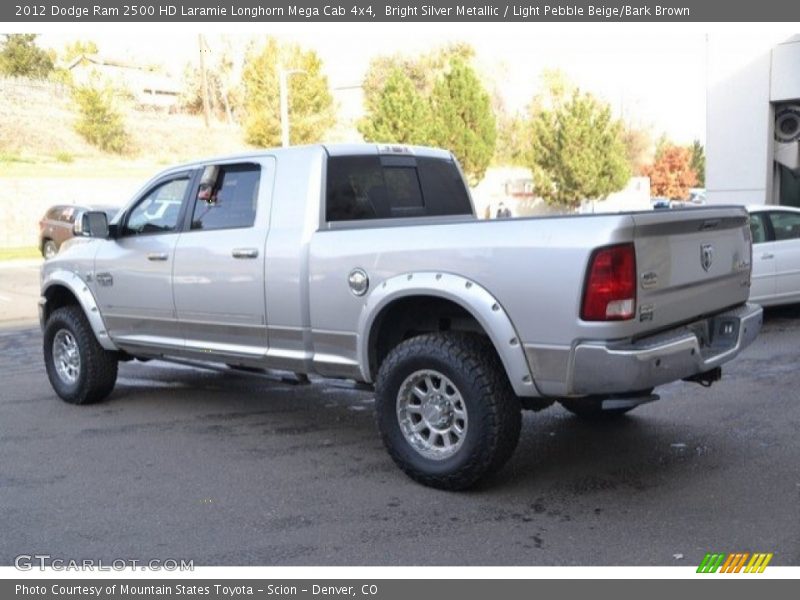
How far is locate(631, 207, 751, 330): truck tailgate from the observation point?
4371 mm

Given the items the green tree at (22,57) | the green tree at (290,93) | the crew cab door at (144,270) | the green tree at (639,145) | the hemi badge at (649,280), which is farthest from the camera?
the green tree at (639,145)

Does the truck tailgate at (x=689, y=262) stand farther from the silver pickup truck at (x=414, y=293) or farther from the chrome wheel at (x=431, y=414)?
the chrome wheel at (x=431, y=414)

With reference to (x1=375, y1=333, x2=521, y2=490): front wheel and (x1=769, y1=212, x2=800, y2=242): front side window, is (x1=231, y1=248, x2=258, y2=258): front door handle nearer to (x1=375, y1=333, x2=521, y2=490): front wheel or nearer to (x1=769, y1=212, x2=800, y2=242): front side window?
(x1=375, y1=333, x2=521, y2=490): front wheel

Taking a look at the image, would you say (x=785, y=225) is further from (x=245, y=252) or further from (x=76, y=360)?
(x=76, y=360)

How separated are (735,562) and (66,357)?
5.72 meters

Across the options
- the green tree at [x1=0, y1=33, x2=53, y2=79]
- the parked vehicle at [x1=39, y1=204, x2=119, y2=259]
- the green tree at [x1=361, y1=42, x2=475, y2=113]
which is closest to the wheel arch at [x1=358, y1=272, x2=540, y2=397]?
the parked vehicle at [x1=39, y1=204, x2=119, y2=259]

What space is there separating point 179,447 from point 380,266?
6.83 feet

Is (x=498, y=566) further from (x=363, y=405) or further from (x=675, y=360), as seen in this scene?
(x=363, y=405)

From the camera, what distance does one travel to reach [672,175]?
57531mm

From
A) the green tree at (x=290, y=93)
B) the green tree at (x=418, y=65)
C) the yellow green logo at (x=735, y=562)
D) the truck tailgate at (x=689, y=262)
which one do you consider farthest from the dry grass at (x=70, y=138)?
the yellow green logo at (x=735, y=562)

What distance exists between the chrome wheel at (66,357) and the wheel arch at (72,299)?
0.27 m

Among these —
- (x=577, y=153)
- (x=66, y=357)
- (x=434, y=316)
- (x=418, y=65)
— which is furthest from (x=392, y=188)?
(x=418, y=65)

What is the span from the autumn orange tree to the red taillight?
2176 inches

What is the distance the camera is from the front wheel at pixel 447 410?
4.61 metres
